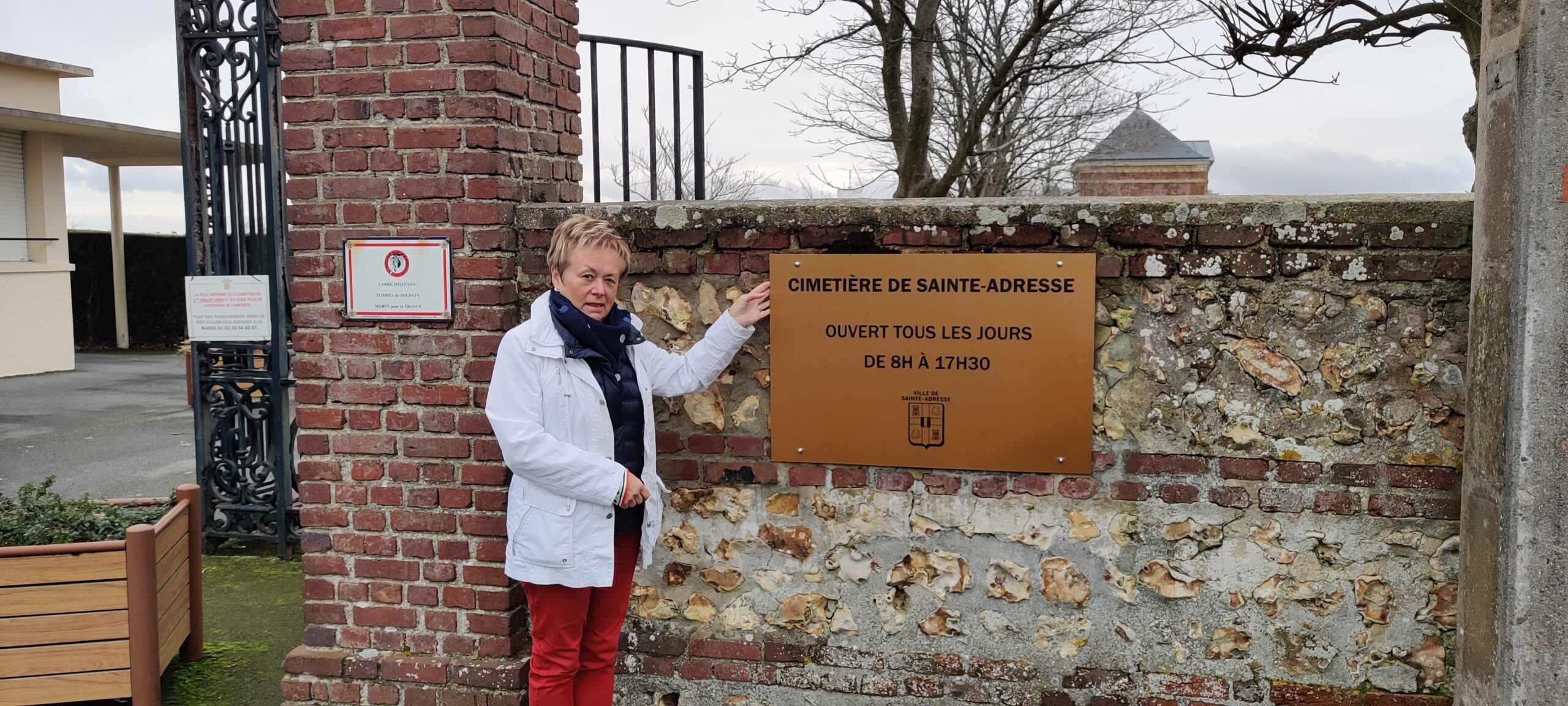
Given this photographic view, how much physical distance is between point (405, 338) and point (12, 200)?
16.7 metres

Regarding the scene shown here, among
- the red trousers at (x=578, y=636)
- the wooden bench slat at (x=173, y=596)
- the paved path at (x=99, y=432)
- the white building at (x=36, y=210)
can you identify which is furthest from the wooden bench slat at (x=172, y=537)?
the white building at (x=36, y=210)

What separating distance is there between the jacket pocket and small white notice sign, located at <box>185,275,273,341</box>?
4.04 meters

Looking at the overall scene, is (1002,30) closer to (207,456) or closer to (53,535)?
(207,456)

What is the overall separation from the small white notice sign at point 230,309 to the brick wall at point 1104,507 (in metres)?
2.84

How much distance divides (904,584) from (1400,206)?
2001 millimetres

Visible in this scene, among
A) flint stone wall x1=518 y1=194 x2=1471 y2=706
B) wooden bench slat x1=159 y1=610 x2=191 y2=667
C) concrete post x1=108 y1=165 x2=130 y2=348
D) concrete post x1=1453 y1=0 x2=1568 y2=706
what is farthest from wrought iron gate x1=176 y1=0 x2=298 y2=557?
concrete post x1=108 y1=165 x2=130 y2=348

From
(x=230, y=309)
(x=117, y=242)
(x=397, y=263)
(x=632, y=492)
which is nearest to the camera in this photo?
(x=632, y=492)

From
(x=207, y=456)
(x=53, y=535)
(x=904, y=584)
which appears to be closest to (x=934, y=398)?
(x=904, y=584)

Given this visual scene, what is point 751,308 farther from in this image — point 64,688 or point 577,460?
point 64,688

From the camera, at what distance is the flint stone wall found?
→ 343 cm

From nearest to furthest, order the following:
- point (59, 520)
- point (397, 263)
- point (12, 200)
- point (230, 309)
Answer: point (397, 263)
point (59, 520)
point (230, 309)
point (12, 200)

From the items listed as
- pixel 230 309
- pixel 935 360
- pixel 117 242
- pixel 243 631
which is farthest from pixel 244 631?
pixel 117 242

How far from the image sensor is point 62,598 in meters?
3.96

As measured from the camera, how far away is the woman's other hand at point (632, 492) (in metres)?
3.12
